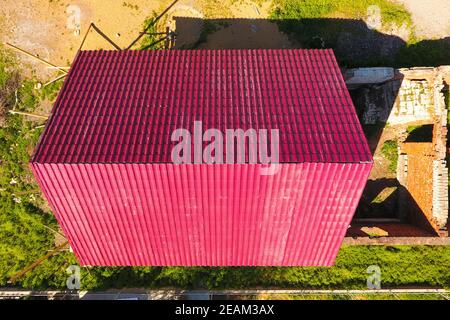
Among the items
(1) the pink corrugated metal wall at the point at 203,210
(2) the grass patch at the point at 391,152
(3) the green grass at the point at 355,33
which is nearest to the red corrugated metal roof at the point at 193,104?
(1) the pink corrugated metal wall at the point at 203,210

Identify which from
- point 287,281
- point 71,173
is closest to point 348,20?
point 287,281

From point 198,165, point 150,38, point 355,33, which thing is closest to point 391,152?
point 355,33

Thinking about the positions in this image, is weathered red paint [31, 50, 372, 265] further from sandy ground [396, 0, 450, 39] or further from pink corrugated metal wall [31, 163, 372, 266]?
sandy ground [396, 0, 450, 39]

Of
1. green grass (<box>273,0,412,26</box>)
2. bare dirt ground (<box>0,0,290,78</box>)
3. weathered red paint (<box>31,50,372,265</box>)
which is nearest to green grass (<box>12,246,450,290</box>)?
weathered red paint (<box>31,50,372,265</box>)

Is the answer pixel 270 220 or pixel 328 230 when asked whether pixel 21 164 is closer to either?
pixel 270 220

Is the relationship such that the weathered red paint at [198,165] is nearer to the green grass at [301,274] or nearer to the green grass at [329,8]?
the green grass at [301,274]

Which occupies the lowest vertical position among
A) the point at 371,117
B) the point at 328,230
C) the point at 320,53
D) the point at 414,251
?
the point at 414,251
